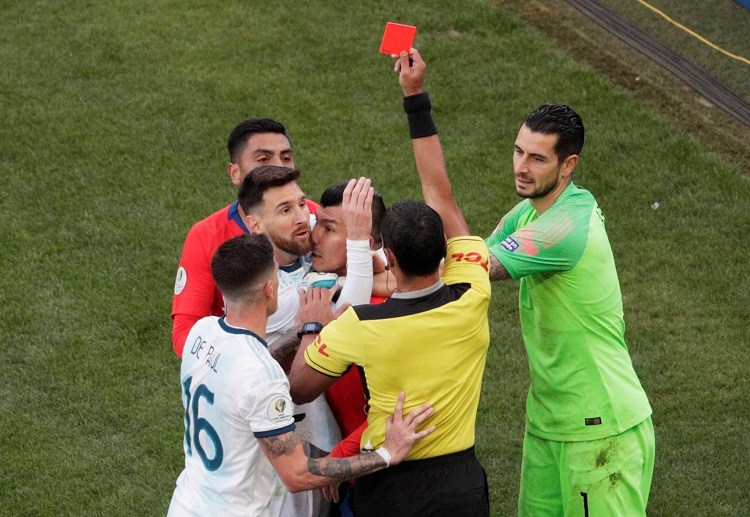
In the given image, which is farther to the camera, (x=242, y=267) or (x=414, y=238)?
(x=242, y=267)

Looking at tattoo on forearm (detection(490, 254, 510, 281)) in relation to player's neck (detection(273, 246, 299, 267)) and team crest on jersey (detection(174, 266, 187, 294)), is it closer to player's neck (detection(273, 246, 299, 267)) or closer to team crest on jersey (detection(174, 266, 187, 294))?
player's neck (detection(273, 246, 299, 267))

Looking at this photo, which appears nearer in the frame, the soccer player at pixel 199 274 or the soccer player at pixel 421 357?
the soccer player at pixel 421 357

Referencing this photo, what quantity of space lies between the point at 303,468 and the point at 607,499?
160 centimetres

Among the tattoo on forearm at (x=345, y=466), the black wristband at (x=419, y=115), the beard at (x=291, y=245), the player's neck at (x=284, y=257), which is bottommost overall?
the tattoo on forearm at (x=345, y=466)

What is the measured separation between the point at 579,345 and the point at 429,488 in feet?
3.53

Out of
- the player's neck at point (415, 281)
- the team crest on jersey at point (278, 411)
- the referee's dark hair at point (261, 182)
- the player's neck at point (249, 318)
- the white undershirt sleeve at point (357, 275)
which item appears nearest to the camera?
the team crest on jersey at point (278, 411)

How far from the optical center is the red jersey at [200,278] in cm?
544

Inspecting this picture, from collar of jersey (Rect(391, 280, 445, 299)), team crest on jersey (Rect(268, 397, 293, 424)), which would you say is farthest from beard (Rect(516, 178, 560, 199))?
team crest on jersey (Rect(268, 397, 293, 424))

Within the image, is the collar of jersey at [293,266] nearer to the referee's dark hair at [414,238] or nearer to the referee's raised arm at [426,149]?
the referee's raised arm at [426,149]

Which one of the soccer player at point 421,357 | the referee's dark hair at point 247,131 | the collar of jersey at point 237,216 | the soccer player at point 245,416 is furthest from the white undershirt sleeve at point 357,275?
the referee's dark hair at point 247,131

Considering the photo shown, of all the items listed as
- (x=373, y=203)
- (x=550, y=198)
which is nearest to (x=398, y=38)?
(x=373, y=203)

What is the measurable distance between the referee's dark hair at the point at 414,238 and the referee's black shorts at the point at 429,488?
2.76ft

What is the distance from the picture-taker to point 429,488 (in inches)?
184

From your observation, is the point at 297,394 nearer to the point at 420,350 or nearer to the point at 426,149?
the point at 420,350
